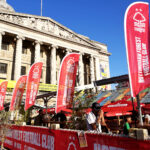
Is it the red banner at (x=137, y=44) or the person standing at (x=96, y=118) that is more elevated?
the red banner at (x=137, y=44)

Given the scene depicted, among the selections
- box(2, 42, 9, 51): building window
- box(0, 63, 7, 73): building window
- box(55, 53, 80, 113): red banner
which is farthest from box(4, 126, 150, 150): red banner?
box(2, 42, 9, 51): building window

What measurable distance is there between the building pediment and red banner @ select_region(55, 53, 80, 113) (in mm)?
23270

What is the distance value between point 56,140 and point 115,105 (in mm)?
7752

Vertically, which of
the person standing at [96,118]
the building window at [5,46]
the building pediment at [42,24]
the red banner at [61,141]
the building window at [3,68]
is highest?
the building pediment at [42,24]

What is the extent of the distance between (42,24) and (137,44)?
102 feet

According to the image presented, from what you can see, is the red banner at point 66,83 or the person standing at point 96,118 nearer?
the person standing at point 96,118

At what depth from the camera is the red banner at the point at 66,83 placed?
307 inches

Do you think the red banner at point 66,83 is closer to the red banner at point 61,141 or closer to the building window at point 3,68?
the red banner at point 61,141

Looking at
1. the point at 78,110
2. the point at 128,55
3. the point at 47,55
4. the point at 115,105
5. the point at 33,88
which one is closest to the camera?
the point at 128,55

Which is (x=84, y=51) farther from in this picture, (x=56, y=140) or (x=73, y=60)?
(x=56, y=140)

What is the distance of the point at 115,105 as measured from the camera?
11461 millimetres

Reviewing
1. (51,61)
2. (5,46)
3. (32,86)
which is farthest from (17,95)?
(5,46)

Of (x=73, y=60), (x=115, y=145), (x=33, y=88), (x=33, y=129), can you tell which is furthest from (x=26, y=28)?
(x=115, y=145)

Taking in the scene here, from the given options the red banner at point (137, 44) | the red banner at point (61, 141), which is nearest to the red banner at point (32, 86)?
the red banner at point (61, 141)
